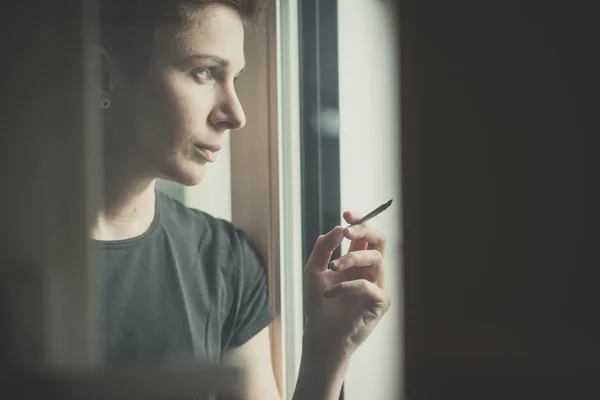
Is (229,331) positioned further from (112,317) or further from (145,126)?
(145,126)

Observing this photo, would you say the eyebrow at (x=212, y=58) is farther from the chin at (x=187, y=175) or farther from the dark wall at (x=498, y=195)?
the dark wall at (x=498, y=195)

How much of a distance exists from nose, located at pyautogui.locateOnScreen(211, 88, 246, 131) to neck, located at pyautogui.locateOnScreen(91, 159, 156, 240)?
103 mm

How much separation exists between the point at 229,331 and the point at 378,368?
20cm

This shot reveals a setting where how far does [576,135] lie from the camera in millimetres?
648

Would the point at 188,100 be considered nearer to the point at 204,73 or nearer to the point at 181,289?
the point at 204,73

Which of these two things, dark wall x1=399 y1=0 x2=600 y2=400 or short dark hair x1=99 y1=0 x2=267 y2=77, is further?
dark wall x1=399 y1=0 x2=600 y2=400

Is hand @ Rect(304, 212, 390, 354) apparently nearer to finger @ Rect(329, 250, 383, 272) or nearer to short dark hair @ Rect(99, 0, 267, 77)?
finger @ Rect(329, 250, 383, 272)

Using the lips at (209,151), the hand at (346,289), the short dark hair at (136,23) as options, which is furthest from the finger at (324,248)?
the short dark hair at (136,23)

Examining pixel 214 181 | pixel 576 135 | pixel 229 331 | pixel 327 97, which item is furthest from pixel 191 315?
pixel 576 135

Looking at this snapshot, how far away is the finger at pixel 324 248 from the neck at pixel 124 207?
0.20m

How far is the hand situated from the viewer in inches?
24.8

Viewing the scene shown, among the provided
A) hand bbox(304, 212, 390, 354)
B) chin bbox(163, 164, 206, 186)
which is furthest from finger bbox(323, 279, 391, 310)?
chin bbox(163, 164, 206, 186)

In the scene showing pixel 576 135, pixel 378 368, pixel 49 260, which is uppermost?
pixel 576 135

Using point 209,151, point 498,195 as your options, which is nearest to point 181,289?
point 209,151
